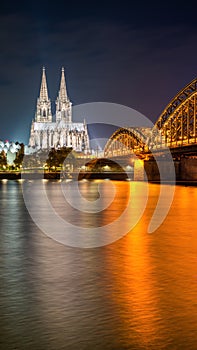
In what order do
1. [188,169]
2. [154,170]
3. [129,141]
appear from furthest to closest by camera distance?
[129,141] < [154,170] < [188,169]

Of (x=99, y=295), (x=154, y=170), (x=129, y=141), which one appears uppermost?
(x=129, y=141)

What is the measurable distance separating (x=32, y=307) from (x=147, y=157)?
80291 mm

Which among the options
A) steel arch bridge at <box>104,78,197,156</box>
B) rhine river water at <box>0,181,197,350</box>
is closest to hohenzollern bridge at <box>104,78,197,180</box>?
steel arch bridge at <box>104,78,197,156</box>

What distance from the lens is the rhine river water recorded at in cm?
879

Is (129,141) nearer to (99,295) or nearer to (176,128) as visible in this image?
(176,128)

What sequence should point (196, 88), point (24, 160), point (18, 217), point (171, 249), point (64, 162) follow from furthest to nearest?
1. point (24, 160)
2. point (64, 162)
3. point (196, 88)
4. point (18, 217)
5. point (171, 249)

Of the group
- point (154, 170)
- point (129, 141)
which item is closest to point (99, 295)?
point (154, 170)

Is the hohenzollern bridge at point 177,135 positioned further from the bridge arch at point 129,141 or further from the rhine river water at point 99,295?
the rhine river water at point 99,295

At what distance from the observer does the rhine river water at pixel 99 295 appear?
28.8 ft

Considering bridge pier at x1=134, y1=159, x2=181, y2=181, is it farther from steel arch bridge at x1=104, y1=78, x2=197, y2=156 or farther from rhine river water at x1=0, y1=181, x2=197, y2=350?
rhine river water at x1=0, y1=181, x2=197, y2=350

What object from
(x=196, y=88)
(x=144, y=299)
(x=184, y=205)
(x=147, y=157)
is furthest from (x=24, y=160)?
(x=144, y=299)

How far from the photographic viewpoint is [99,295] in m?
11.3

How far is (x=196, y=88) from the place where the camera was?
74.9 metres

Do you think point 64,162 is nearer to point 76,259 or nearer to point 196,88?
point 196,88
